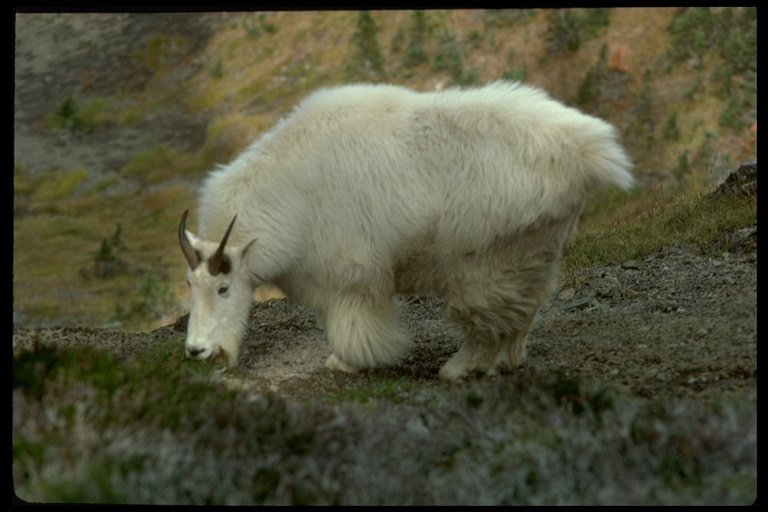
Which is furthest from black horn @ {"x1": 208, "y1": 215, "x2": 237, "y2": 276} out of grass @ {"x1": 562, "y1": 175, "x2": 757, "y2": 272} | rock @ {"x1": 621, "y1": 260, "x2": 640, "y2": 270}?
rock @ {"x1": 621, "y1": 260, "x2": 640, "y2": 270}

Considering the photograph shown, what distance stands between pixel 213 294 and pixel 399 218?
150 centimetres

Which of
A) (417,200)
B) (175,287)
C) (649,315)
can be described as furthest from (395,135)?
(175,287)

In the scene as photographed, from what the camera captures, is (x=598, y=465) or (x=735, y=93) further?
(x=735, y=93)

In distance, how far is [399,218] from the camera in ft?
23.3

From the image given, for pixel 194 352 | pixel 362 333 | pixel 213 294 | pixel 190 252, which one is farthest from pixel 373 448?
pixel 190 252

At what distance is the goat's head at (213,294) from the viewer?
7066 mm

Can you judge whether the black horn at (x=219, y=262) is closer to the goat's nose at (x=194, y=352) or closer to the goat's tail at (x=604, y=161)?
the goat's nose at (x=194, y=352)

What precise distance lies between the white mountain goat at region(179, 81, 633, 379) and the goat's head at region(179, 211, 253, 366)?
0.4 inches

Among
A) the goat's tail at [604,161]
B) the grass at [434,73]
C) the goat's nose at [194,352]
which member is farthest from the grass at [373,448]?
the grass at [434,73]

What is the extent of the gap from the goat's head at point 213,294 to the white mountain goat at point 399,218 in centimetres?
1

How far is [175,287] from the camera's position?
48.8ft

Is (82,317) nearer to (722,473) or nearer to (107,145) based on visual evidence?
(107,145)

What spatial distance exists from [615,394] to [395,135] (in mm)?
2759

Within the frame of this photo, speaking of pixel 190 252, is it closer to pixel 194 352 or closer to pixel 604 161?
pixel 194 352
